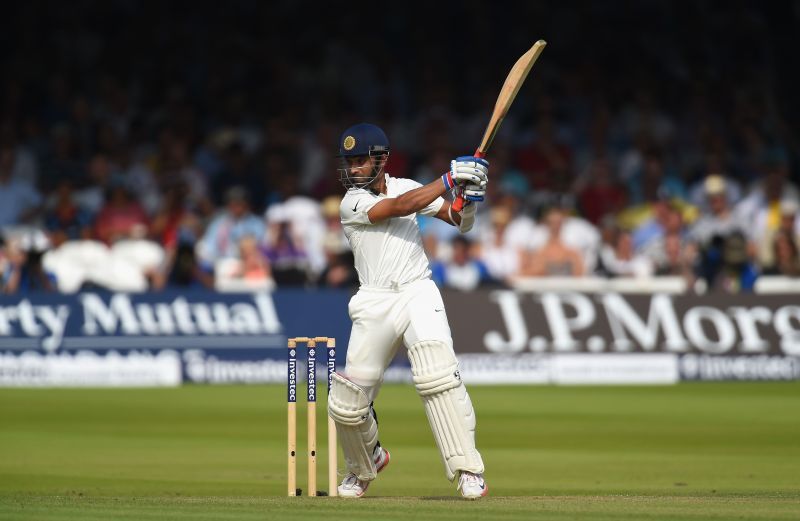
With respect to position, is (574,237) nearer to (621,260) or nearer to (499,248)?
(621,260)

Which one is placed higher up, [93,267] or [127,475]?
[93,267]

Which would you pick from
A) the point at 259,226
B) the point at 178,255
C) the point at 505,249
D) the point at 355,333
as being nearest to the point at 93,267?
the point at 178,255

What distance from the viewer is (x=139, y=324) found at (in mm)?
13617

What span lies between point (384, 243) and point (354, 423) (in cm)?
83

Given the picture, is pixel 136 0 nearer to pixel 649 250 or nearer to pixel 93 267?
pixel 93 267


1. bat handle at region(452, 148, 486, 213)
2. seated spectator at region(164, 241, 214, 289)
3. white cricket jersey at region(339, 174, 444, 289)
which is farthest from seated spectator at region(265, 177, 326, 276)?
bat handle at region(452, 148, 486, 213)

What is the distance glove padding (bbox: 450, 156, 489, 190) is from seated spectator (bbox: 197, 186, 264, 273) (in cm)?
898

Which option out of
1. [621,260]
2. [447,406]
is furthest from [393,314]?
[621,260]

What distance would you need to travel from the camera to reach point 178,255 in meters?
14.4

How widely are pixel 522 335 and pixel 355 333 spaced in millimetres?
7390

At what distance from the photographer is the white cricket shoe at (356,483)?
21.9ft

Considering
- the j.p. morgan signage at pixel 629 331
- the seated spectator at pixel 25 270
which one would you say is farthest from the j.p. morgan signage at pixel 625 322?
the seated spectator at pixel 25 270

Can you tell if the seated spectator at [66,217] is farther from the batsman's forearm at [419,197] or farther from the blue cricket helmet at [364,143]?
the batsman's forearm at [419,197]

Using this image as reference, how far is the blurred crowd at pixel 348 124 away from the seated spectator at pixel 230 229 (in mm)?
24
